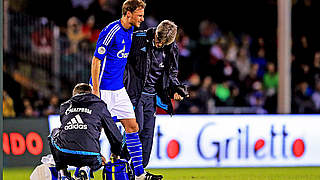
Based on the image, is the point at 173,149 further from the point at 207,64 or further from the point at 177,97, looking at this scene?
the point at 207,64

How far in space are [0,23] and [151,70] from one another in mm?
2883

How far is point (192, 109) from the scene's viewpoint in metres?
14.9

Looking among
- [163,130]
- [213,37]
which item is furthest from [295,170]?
[213,37]

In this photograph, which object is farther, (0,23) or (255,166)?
(255,166)

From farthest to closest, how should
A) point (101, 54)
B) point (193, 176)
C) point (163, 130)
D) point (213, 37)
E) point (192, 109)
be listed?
point (213, 37) < point (192, 109) < point (163, 130) < point (193, 176) < point (101, 54)

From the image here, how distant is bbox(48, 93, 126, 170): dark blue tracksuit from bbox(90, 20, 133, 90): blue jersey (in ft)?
3.13

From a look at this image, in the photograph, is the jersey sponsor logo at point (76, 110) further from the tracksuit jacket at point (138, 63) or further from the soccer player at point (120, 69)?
the tracksuit jacket at point (138, 63)

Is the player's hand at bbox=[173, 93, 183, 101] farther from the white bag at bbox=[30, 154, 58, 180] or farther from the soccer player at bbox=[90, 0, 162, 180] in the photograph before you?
the white bag at bbox=[30, 154, 58, 180]

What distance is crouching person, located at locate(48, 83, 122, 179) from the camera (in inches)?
280

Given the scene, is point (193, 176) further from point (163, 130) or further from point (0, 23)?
point (0, 23)

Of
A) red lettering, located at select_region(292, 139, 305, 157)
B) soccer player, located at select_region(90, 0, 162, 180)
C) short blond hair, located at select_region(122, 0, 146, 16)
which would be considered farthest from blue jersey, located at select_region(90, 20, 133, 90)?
red lettering, located at select_region(292, 139, 305, 157)

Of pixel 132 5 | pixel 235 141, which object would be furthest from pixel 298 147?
pixel 132 5

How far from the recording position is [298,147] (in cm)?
1249

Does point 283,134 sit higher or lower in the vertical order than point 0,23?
lower
